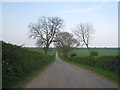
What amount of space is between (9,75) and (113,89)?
5.27 meters

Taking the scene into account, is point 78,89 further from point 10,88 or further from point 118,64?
point 118,64

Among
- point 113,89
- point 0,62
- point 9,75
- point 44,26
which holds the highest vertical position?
point 44,26

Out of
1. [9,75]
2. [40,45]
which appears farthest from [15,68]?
[40,45]

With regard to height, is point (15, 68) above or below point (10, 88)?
above

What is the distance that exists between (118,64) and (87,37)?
33.7 metres

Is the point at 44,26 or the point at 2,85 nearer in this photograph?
the point at 2,85

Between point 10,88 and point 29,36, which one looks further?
point 29,36

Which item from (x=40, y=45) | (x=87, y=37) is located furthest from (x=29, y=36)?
(x=87, y=37)

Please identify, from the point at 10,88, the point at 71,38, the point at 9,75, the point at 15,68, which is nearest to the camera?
the point at 10,88

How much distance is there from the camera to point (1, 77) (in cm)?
649

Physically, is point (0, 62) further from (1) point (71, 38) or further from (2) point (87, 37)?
(1) point (71, 38)

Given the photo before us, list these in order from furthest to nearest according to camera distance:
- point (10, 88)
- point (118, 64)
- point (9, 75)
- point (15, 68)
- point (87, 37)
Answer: point (87, 37)
point (118, 64)
point (15, 68)
point (9, 75)
point (10, 88)

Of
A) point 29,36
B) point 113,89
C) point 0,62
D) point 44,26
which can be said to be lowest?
point 113,89

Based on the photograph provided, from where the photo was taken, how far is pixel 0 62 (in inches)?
265
